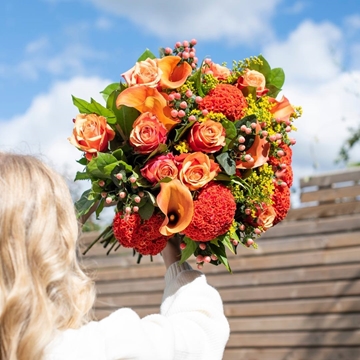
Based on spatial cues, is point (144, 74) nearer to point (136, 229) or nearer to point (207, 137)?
point (207, 137)

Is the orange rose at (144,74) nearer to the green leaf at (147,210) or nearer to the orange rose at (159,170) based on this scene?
the orange rose at (159,170)

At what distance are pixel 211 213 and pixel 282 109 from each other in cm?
37

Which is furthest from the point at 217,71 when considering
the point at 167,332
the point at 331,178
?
the point at 331,178

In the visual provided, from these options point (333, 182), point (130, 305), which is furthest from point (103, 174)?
point (130, 305)

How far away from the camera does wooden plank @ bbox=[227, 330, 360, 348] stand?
4887mm

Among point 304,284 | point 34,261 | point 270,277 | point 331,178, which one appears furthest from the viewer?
point 270,277

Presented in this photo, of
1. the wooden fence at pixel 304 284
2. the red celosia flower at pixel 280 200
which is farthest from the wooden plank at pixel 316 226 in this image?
the red celosia flower at pixel 280 200

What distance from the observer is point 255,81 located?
1.75 m

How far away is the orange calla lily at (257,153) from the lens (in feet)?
5.48

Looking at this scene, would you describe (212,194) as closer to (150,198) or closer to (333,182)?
(150,198)

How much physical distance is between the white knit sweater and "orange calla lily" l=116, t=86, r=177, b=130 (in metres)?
0.40

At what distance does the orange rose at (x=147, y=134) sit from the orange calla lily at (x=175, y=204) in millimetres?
101

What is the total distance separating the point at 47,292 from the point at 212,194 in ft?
1.57

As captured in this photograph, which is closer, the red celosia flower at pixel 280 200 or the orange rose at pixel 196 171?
the orange rose at pixel 196 171
